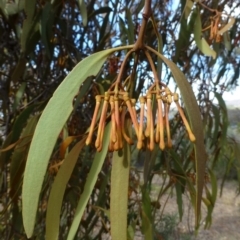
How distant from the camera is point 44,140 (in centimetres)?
51

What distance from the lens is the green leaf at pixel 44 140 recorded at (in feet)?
1.68

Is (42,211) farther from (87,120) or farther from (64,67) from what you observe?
(64,67)

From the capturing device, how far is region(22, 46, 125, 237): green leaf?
511 mm

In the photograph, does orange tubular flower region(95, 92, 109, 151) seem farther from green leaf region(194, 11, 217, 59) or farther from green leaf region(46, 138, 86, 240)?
green leaf region(194, 11, 217, 59)

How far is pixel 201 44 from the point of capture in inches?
38.3

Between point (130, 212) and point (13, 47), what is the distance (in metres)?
0.63

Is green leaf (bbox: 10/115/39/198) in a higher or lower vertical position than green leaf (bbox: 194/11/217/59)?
lower

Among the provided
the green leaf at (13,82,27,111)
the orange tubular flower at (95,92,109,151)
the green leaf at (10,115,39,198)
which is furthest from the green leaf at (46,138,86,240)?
the green leaf at (13,82,27,111)

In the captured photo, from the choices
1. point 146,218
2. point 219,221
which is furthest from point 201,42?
point 219,221

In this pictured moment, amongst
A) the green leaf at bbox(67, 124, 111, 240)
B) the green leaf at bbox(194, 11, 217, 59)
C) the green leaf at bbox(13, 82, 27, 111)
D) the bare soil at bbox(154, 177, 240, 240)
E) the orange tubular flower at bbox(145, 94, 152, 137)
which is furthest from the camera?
the bare soil at bbox(154, 177, 240, 240)

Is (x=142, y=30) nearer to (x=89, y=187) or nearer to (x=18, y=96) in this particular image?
(x=89, y=187)

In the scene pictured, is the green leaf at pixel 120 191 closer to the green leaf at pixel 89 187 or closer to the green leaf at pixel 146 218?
the green leaf at pixel 89 187

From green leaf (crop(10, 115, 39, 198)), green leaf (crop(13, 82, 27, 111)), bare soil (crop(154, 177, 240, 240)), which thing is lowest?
bare soil (crop(154, 177, 240, 240))

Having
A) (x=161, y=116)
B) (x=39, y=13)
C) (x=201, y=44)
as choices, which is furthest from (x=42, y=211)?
(x=161, y=116)
